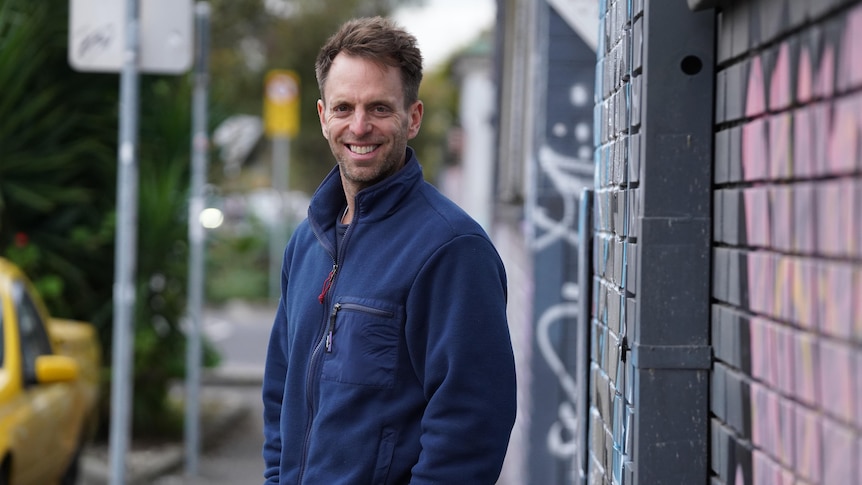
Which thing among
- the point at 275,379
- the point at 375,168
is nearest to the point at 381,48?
the point at 375,168

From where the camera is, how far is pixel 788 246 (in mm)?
1954

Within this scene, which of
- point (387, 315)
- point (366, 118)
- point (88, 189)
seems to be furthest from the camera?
point (88, 189)

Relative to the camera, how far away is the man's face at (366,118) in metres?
2.90

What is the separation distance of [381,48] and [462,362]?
716 mm

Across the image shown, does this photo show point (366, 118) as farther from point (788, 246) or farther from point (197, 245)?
point (197, 245)

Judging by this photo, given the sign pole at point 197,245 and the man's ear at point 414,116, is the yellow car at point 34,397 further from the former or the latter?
the man's ear at point 414,116

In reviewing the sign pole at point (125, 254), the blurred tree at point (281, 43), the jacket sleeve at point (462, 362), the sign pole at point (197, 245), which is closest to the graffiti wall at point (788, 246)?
the jacket sleeve at point (462, 362)

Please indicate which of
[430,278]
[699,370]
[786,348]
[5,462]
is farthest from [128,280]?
[786,348]

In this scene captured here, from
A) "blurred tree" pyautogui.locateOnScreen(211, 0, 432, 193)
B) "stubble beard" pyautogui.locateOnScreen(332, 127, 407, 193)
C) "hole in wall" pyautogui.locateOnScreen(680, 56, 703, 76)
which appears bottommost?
"stubble beard" pyautogui.locateOnScreen(332, 127, 407, 193)

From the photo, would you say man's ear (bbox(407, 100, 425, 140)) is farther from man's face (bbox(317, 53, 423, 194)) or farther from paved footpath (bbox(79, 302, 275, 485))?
paved footpath (bbox(79, 302, 275, 485))

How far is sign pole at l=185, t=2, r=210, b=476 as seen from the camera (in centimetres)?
947

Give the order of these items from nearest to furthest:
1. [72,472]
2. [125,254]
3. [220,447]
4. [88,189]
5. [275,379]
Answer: [275,379], [125,254], [72,472], [88,189], [220,447]

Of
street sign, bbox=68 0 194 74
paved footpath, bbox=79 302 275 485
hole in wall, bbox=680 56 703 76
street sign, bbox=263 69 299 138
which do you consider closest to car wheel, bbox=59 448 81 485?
paved footpath, bbox=79 302 275 485

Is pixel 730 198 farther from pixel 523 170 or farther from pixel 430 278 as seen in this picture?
pixel 523 170
